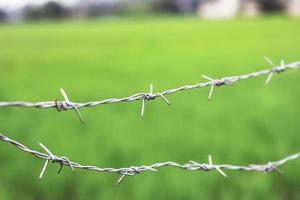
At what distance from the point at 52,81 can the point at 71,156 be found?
4.39m

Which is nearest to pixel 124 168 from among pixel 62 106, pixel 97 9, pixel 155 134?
pixel 62 106

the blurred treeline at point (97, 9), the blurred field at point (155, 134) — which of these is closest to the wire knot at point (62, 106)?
the blurred field at point (155, 134)

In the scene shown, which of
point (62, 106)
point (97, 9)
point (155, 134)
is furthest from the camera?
point (97, 9)

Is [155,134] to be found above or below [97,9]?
above

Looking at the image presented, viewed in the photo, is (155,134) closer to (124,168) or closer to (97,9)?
(124,168)

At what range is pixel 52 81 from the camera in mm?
7672

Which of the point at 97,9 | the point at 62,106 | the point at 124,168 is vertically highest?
the point at 62,106

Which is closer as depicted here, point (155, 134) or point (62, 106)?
point (62, 106)

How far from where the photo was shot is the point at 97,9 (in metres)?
49.1

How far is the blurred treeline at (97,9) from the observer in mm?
44344

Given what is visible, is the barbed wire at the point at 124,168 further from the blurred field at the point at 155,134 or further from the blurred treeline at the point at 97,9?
the blurred treeline at the point at 97,9

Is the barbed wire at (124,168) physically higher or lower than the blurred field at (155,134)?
higher

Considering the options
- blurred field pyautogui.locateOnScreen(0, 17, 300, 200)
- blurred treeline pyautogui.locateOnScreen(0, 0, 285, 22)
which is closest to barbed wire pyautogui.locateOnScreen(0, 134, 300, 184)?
blurred field pyautogui.locateOnScreen(0, 17, 300, 200)

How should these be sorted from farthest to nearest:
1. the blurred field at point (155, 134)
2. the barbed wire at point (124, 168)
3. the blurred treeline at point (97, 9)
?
the blurred treeline at point (97, 9), the blurred field at point (155, 134), the barbed wire at point (124, 168)
